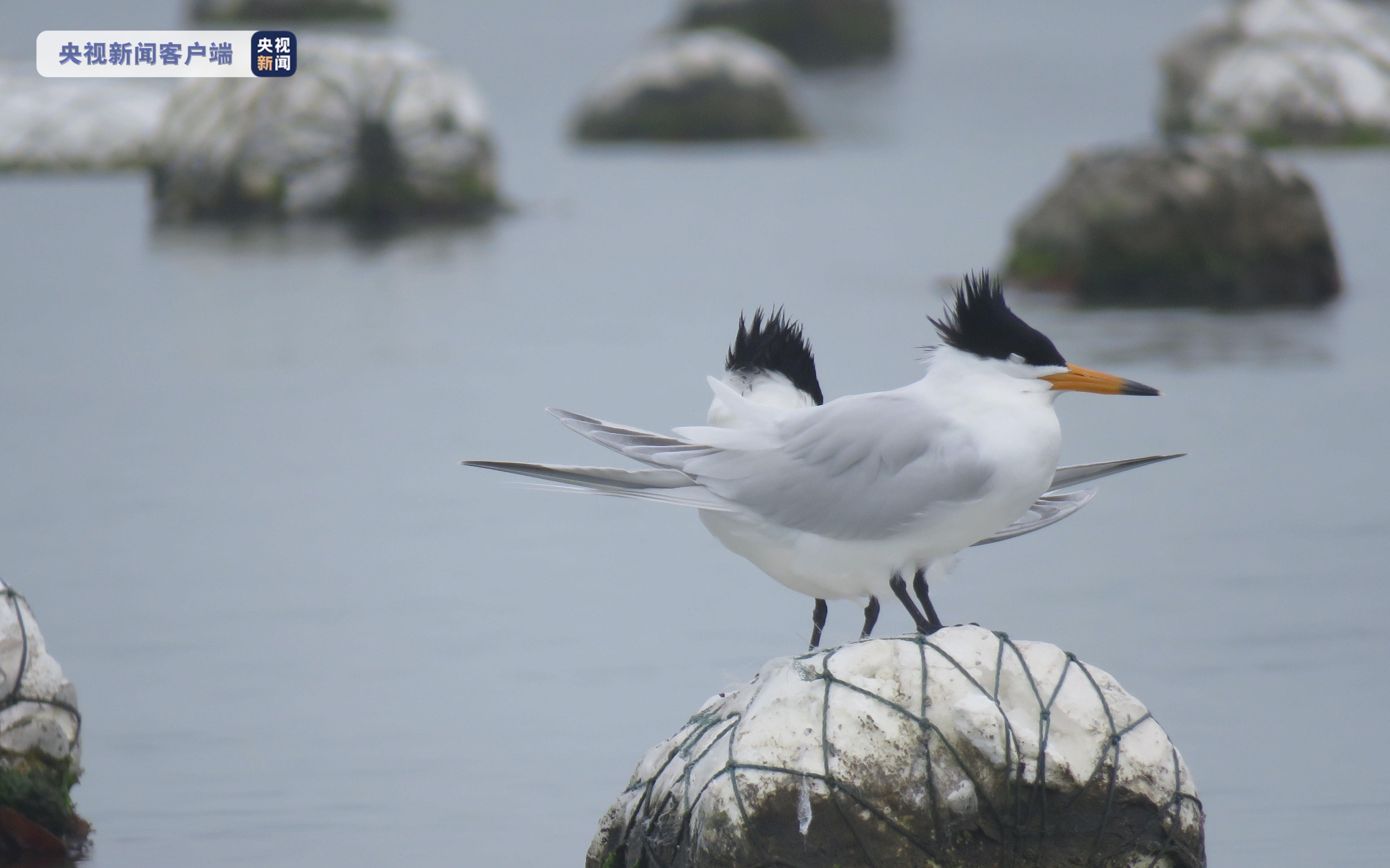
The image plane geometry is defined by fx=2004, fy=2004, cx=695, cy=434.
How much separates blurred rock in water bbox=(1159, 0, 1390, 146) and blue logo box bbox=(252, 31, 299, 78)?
30.3 ft

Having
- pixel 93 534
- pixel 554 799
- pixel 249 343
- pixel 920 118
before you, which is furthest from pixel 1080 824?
pixel 920 118

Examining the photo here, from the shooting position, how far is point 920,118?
80.3 ft

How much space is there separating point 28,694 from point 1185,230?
9367 millimetres

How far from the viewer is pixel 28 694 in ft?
15.1

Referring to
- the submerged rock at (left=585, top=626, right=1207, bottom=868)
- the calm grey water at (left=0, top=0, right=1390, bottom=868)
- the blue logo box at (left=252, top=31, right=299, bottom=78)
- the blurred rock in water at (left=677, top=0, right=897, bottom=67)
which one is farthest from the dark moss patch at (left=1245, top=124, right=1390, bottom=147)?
the submerged rock at (left=585, top=626, right=1207, bottom=868)

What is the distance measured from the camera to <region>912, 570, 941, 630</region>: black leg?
13.5 ft

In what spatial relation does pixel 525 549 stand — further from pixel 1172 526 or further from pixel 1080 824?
pixel 1080 824

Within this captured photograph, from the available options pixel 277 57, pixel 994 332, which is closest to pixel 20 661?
pixel 994 332

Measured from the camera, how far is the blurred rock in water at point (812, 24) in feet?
113

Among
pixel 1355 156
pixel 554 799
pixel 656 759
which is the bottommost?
pixel 554 799

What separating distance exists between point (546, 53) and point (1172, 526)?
25.7 m

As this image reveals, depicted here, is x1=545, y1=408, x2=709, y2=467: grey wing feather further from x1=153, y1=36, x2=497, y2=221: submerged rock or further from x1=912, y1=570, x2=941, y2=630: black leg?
x1=153, y1=36, x2=497, y2=221: submerged rock

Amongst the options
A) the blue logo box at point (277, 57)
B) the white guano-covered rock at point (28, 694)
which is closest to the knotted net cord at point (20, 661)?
the white guano-covered rock at point (28, 694)

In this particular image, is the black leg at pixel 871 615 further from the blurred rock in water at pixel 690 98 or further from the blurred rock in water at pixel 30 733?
the blurred rock in water at pixel 690 98
